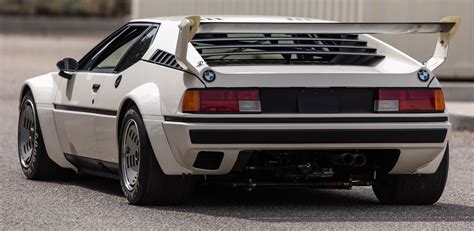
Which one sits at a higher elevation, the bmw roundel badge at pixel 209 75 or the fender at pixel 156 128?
the bmw roundel badge at pixel 209 75

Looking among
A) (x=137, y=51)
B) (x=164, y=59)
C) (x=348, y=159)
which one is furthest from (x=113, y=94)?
(x=348, y=159)

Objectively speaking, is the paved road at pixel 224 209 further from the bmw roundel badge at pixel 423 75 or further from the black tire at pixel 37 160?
the bmw roundel badge at pixel 423 75

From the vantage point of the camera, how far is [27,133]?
1104cm

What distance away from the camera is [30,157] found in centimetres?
1092

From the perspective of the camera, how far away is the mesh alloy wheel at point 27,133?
10.8 metres

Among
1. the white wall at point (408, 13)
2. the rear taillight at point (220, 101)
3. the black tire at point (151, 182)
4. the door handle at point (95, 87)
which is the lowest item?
the white wall at point (408, 13)

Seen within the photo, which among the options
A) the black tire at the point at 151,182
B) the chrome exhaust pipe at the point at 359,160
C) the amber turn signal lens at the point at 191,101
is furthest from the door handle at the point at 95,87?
the chrome exhaust pipe at the point at 359,160

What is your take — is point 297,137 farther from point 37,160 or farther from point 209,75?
point 37,160

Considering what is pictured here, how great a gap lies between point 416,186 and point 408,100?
826 millimetres

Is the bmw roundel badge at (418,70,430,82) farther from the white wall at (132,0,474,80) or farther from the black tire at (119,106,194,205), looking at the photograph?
the white wall at (132,0,474,80)

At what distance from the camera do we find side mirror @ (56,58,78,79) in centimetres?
1042

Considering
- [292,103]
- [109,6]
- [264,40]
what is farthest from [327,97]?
[109,6]

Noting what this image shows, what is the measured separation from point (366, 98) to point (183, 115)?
3.87ft

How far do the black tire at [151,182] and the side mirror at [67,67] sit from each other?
56.0 inches
